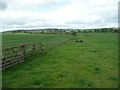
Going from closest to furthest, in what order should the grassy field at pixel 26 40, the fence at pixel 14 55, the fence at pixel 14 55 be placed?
the fence at pixel 14 55
the fence at pixel 14 55
the grassy field at pixel 26 40

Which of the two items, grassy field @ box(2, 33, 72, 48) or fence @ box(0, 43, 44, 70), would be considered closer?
fence @ box(0, 43, 44, 70)

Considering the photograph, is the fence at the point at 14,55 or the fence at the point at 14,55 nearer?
the fence at the point at 14,55

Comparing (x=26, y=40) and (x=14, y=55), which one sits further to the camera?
(x=26, y=40)

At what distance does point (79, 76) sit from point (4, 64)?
5737 mm

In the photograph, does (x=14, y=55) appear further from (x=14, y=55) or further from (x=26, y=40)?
(x=26, y=40)

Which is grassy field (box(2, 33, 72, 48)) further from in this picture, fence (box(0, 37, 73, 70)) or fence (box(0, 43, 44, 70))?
fence (box(0, 43, 44, 70))

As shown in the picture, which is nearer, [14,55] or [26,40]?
[14,55]

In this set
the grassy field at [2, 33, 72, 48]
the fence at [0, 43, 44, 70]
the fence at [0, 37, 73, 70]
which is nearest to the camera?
the fence at [0, 37, 73, 70]

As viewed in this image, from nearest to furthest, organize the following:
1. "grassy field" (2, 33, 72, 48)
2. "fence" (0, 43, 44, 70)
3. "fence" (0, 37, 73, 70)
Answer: "fence" (0, 37, 73, 70) → "fence" (0, 43, 44, 70) → "grassy field" (2, 33, 72, 48)

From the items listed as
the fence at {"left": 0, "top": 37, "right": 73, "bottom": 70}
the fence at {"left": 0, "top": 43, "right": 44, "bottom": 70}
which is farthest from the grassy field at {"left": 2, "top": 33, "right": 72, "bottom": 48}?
the fence at {"left": 0, "top": 43, "right": 44, "bottom": 70}

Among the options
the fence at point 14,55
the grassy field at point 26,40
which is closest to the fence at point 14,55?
the fence at point 14,55

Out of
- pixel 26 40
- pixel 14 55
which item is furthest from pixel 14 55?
pixel 26 40

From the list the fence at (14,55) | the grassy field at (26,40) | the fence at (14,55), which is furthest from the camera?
the grassy field at (26,40)

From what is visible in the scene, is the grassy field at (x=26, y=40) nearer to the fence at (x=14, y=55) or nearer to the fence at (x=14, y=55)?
the fence at (x=14, y=55)
